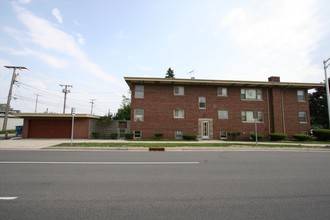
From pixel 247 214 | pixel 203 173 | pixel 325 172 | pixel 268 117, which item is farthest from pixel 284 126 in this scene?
pixel 247 214

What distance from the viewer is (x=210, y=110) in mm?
25844

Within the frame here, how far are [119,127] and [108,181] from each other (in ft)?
72.0

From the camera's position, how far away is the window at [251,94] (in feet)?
88.1

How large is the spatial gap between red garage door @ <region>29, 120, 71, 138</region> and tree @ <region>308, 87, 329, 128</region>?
149 ft

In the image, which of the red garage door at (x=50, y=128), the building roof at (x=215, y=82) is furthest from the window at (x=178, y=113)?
the red garage door at (x=50, y=128)

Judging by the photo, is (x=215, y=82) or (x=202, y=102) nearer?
(x=215, y=82)

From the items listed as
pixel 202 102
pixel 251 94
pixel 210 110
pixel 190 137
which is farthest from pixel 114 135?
pixel 251 94

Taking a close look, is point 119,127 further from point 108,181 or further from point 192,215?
point 192,215

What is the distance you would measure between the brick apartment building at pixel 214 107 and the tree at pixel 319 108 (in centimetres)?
1614

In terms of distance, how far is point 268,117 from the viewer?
1047 inches

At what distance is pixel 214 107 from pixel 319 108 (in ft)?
91.8

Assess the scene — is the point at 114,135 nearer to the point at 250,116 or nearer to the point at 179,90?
the point at 179,90

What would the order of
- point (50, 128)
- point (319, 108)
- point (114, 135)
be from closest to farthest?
point (114, 135)
point (50, 128)
point (319, 108)

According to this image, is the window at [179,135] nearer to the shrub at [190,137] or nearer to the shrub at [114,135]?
the shrub at [190,137]
